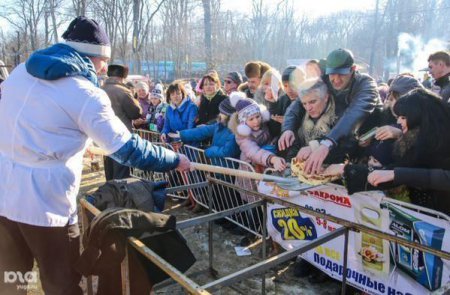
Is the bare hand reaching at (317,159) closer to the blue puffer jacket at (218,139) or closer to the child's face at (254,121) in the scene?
the child's face at (254,121)

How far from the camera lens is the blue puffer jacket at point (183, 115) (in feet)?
17.7

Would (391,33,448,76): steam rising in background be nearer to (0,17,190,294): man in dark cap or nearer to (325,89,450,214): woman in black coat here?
(325,89,450,214): woman in black coat

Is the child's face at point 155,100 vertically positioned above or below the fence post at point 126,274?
above

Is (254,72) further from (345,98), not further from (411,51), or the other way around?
(411,51)

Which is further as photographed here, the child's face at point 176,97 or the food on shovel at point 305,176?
the child's face at point 176,97

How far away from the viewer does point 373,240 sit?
2.78 m

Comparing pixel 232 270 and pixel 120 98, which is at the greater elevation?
pixel 120 98

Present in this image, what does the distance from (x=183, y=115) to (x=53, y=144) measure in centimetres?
349

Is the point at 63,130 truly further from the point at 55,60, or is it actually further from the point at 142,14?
the point at 142,14

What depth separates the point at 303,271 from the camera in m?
3.50

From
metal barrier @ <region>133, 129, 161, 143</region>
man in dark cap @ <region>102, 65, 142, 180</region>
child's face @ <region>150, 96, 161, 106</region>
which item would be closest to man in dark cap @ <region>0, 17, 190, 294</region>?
man in dark cap @ <region>102, 65, 142, 180</region>

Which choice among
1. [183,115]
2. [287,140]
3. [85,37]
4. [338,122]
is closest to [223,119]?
[183,115]

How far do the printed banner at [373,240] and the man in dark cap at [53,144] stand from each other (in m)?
1.58

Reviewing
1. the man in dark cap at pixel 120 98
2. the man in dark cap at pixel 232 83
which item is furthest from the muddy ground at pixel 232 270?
the man in dark cap at pixel 232 83
